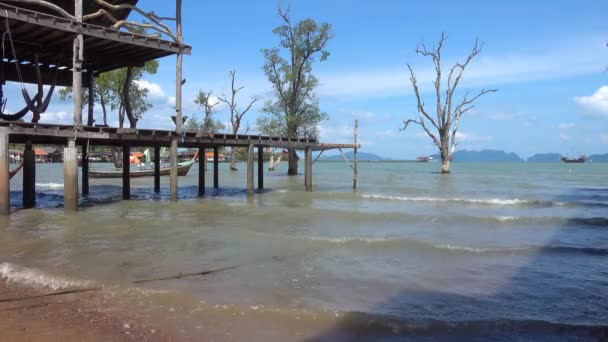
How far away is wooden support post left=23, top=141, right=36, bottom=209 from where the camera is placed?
15.7 metres

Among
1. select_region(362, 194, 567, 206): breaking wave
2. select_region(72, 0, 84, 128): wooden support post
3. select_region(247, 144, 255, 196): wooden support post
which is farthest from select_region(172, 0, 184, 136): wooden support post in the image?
select_region(362, 194, 567, 206): breaking wave

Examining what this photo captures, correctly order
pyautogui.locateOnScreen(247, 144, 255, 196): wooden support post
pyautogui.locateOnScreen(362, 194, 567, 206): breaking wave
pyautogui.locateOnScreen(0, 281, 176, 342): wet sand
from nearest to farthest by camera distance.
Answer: pyautogui.locateOnScreen(0, 281, 176, 342): wet sand, pyautogui.locateOnScreen(247, 144, 255, 196): wooden support post, pyautogui.locateOnScreen(362, 194, 567, 206): breaking wave

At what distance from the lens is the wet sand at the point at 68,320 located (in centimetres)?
503

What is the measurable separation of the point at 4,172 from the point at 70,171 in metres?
1.80

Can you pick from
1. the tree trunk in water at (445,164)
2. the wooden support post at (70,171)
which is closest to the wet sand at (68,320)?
the wooden support post at (70,171)

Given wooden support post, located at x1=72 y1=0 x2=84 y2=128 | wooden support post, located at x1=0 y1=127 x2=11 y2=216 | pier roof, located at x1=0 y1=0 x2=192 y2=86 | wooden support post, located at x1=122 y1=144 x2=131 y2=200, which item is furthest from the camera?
wooden support post, located at x1=122 y1=144 x2=131 y2=200

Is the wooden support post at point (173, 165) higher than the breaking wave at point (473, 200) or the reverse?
higher

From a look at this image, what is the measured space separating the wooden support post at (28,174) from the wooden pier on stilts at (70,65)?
30 mm

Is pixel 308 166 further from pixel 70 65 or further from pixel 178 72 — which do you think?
pixel 70 65

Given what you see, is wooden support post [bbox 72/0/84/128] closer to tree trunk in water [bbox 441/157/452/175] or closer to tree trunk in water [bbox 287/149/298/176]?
tree trunk in water [bbox 287/149/298/176]

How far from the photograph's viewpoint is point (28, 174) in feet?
52.2

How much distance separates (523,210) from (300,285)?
14683 millimetres

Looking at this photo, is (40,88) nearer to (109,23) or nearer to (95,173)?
(109,23)

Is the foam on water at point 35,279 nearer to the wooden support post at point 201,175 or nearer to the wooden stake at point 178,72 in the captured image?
the wooden stake at point 178,72
